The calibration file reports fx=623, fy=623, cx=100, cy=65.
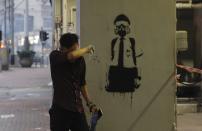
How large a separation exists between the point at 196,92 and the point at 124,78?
661 centimetres

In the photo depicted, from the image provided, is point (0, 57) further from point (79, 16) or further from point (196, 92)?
point (79, 16)

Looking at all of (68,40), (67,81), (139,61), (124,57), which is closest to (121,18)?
(124,57)

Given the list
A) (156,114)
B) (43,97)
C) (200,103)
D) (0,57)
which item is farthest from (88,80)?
(0,57)

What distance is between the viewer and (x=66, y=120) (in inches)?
282

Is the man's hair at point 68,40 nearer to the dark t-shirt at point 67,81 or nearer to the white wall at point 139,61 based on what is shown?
the dark t-shirt at point 67,81

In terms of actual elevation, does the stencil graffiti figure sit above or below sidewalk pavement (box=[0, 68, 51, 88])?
above

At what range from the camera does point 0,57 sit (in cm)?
5112

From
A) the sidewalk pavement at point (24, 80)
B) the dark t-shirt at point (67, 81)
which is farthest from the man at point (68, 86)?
the sidewalk pavement at point (24, 80)

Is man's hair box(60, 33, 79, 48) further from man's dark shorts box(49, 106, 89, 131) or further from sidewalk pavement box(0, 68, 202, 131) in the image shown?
sidewalk pavement box(0, 68, 202, 131)

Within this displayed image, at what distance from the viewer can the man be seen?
280 inches

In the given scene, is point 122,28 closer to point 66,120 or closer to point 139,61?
point 139,61

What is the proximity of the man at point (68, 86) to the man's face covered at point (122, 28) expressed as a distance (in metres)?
1.21

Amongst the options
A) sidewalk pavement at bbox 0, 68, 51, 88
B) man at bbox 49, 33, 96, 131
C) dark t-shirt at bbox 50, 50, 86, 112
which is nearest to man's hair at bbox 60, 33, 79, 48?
man at bbox 49, 33, 96, 131

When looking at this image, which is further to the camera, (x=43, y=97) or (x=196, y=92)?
(x=43, y=97)
